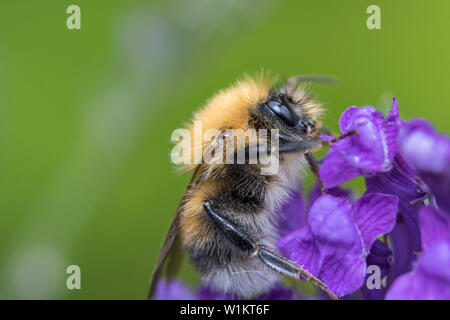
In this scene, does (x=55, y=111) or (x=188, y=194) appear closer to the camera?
(x=188, y=194)

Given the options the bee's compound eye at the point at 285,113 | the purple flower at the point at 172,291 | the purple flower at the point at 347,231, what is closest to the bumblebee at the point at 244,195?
the bee's compound eye at the point at 285,113

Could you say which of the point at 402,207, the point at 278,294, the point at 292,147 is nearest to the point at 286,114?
the point at 292,147

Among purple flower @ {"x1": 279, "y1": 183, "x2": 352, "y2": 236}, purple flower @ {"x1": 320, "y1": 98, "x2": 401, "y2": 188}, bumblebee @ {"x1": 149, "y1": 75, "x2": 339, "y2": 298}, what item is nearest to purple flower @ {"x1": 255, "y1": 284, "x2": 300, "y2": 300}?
bumblebee @ {"x1": 149, "y1": 75, "x2": 339, "y2": 298}

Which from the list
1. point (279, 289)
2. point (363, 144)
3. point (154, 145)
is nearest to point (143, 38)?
point (154, 145)

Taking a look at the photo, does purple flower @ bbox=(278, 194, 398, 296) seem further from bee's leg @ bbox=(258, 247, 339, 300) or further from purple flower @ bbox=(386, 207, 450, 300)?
purple flower @ bbox=(386, 207, 450, 300)

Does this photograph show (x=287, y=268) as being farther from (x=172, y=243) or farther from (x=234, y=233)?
(x=172, y=243)

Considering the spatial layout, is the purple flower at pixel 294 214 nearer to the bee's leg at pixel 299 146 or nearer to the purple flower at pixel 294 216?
the purple flower at pixel 294 216

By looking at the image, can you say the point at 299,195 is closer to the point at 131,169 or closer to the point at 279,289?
the point at 279,289
